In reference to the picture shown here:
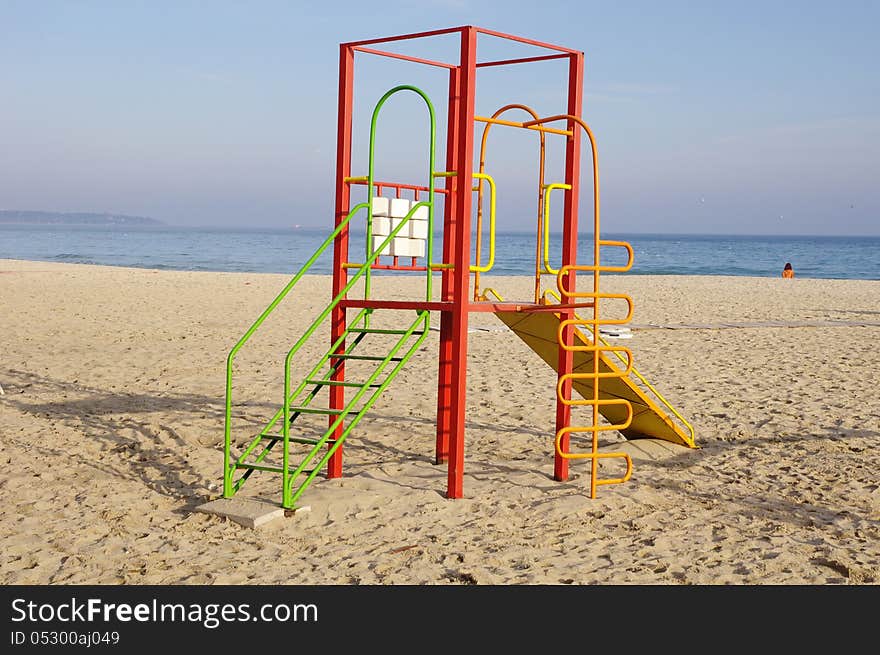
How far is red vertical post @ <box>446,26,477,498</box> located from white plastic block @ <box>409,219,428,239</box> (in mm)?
529

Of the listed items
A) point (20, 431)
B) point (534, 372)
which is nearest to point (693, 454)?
point (534, 372)

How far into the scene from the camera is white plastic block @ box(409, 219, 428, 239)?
7285 mm

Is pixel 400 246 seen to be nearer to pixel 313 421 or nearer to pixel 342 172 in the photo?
pixel 342 172

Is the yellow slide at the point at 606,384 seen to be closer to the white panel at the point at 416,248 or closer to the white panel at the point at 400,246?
the white panel at the point at 416,248

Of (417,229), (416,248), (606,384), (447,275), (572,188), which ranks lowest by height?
(606,384)

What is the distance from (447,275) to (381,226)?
794 mm

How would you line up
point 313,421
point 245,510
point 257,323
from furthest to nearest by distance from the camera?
1. point 313,421
2. point 257,323
3. point 245,510

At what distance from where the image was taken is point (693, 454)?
26.7 feet

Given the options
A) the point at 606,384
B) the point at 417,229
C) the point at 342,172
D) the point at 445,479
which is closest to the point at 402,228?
the point at 417,229

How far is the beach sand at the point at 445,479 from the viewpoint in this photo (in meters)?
5.46

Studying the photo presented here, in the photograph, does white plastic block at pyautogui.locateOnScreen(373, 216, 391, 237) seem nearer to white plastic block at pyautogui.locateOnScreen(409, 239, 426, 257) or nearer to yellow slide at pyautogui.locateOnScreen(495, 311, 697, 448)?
white plastic block at pyautogui.locateOnScreen(409, 239, 426, 257)

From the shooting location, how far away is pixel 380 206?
7.14 metres

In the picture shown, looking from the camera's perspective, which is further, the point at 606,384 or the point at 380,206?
the point at 606,384

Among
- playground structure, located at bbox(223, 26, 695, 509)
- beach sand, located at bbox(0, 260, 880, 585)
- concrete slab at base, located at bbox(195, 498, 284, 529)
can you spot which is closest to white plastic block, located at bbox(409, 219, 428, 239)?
playground structure, located at bbox(223, 26, 695, 509)
